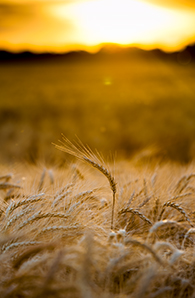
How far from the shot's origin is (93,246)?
2.46ft

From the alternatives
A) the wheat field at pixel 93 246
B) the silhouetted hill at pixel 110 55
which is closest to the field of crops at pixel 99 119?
the wheat field at pixel 93 246

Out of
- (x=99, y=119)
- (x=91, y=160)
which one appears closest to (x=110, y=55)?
(x=99, y=119)

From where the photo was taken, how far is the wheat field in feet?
2.35

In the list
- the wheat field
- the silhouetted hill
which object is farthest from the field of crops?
the silhouetted hill

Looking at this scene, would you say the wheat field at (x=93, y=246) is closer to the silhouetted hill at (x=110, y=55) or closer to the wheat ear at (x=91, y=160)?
the wheat ear at (x=91, y=160)

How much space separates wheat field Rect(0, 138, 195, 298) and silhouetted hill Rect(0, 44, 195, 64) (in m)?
15.6

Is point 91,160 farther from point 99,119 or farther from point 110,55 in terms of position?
point 110,55

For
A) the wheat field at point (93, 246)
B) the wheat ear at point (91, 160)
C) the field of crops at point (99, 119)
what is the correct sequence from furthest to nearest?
1. the field of crops at point (99, 119)
2. the wheat ear at point (91, 160)
3. the wheat field at point (93, 246)

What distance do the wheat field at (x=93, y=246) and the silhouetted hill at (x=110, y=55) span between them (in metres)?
15.6

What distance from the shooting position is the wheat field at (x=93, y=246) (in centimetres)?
72

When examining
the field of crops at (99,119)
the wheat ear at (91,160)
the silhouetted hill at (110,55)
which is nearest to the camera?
the wheat ear at (91,160)

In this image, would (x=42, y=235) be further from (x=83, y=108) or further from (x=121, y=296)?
(x=83, y=108)

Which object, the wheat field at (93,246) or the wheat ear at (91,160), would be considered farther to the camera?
the wheat ear at (91,160)

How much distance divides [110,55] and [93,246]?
59.3ft
